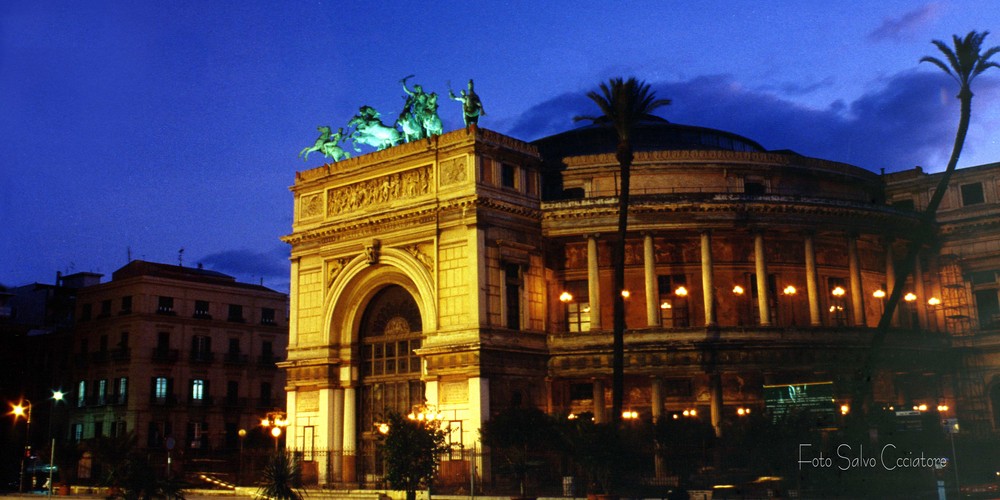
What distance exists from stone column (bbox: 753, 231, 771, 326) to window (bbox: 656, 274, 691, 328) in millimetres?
3635

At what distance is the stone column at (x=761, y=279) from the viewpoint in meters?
49.6

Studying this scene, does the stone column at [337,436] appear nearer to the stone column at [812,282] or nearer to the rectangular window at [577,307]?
the rectangular window at [577,307]

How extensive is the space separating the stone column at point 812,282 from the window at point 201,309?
43978 mm

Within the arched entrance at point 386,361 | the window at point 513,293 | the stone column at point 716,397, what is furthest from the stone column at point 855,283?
the arched entrance at point 386,361

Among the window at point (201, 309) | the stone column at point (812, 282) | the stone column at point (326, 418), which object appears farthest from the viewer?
the window at point (201, 309)

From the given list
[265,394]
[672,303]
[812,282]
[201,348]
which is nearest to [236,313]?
[201,348]

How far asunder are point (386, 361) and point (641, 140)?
62.4 feet

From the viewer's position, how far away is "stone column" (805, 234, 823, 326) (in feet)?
165

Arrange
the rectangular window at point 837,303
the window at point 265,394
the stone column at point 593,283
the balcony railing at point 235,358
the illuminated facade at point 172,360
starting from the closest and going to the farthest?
the stone column at point 593,283 → the rectangular window at point 837,303 → the illuminated facade at point 172,360 → the balcony railing at point 235,358 → the window at point 265,394

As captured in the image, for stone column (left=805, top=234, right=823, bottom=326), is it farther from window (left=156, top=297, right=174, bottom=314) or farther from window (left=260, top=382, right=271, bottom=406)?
window (left=156, top=297, right=174, bottom=314)

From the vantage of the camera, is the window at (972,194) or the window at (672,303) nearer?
the window at (672,303)

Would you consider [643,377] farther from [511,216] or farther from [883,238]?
[883,238]

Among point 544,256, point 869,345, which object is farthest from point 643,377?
point 869,345

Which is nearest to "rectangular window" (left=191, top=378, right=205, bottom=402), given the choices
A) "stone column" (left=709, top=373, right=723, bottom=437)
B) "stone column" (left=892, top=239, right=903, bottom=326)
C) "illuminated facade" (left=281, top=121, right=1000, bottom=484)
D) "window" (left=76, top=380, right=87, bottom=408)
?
"window" (left=76, top=380, right=87, bottom=408)
